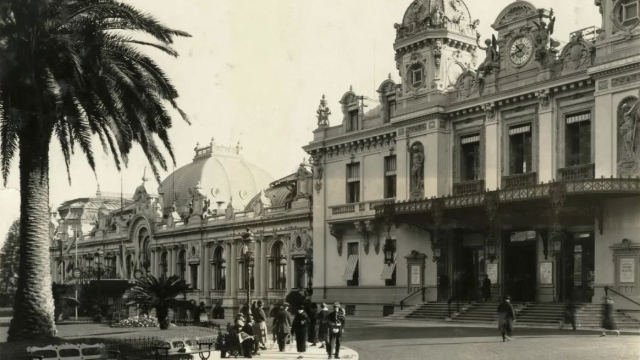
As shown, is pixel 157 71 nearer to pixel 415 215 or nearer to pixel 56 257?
pixel 415 215

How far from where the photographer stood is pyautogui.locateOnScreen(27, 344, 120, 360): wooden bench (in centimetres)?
1830

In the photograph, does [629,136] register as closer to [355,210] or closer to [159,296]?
[355,210]

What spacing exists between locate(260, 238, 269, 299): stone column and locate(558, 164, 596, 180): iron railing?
1062 inches

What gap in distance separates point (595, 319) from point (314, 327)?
35.2 feet

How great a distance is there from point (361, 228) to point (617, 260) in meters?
16.1

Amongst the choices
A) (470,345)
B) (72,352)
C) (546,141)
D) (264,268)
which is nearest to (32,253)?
(72,352)

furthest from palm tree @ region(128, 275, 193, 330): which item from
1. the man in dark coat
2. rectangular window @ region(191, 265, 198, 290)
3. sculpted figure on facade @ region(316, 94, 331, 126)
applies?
rectangular window @ region(191, 265, 198, 290)

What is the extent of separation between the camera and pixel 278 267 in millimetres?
57844

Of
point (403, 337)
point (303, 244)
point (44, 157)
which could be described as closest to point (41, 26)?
point (44, 157)

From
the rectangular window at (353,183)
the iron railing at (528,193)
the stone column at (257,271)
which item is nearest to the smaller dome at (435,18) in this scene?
the rectangular window at (353,183)

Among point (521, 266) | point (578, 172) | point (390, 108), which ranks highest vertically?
point (390, 108)

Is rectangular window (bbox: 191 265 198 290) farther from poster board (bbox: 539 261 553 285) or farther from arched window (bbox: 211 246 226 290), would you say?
poster board (bbox: 539 261 553 285)

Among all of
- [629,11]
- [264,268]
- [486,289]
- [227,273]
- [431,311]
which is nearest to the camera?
[629,11]

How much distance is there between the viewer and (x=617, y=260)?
107 feet
